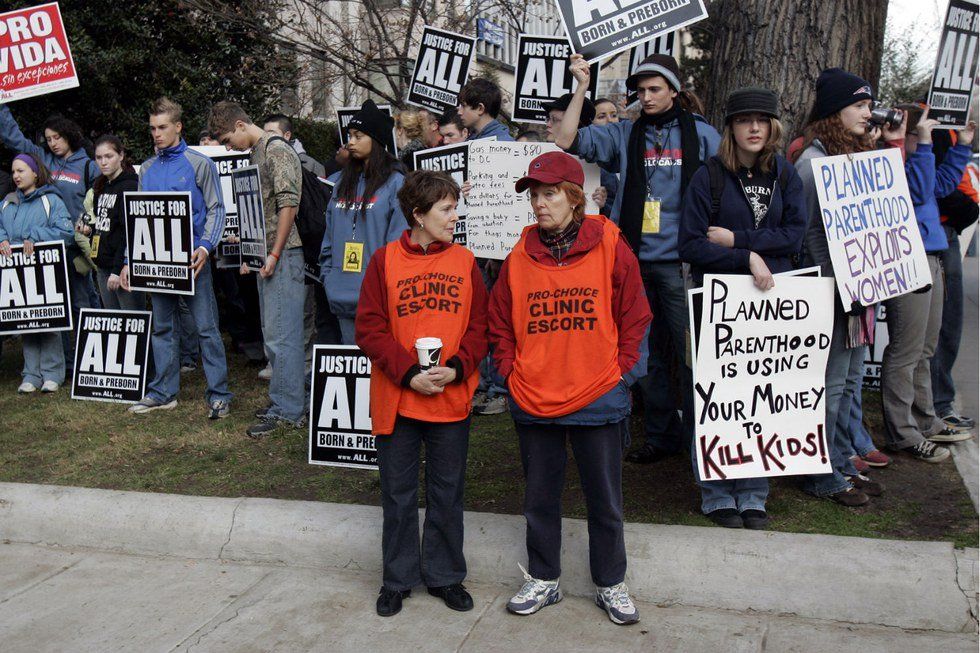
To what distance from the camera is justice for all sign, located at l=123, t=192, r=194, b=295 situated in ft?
24.4

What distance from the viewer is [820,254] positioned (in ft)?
17.5

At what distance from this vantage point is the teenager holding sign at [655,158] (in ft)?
17.6

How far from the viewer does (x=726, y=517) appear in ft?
16.1

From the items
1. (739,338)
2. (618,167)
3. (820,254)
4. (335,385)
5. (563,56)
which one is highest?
(563,56)

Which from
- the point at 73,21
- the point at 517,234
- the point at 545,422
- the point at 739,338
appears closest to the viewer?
the point at 545,422

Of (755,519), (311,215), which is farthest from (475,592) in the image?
(311,215)

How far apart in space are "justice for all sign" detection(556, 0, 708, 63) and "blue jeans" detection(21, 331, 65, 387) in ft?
18.5

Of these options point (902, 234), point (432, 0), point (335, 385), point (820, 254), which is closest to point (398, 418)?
point (335, 385)

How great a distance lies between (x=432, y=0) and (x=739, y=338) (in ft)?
24.8

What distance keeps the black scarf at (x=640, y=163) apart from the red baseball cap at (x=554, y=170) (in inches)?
48.8

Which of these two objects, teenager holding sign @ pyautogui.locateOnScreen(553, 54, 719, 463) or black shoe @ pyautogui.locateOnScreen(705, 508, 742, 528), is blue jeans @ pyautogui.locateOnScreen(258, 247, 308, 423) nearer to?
teenager holding sign @ pyautogui.locateOnScreen(553, 54, 719, 463)

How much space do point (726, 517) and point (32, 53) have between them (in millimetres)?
7373

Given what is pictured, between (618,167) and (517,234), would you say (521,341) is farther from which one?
(517,234)

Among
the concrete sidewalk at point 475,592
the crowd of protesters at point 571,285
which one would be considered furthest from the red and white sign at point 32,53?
the concrete sidewalk at point 475,592
